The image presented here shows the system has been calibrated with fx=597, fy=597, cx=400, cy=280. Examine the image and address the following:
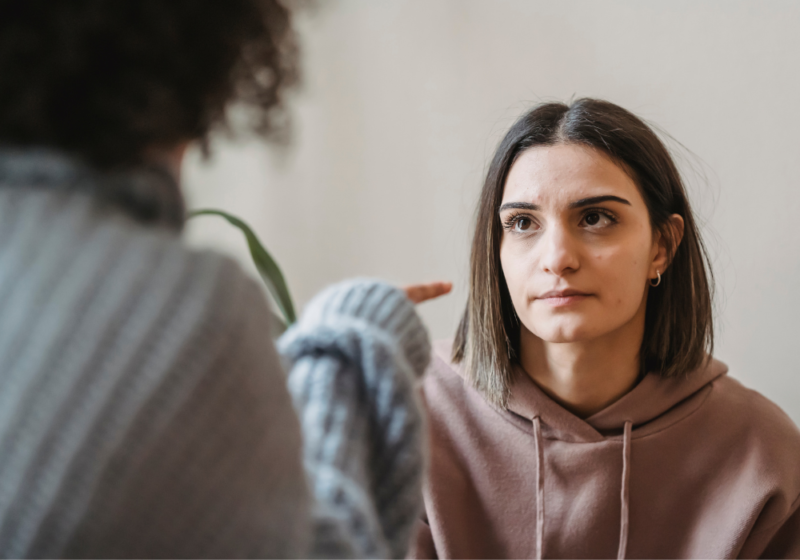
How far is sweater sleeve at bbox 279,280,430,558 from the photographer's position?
0.45 meters

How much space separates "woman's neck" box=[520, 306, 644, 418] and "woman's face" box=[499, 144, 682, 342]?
0.19 ft

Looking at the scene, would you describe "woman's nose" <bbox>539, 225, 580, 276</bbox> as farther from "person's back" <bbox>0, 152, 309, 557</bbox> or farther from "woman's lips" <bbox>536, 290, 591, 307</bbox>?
"person's back" <bbox>0, 152, 309, 557</bbox>

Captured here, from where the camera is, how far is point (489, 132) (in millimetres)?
1327

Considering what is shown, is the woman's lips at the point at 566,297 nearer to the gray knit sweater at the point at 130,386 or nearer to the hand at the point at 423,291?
the hand at the point at 423,291

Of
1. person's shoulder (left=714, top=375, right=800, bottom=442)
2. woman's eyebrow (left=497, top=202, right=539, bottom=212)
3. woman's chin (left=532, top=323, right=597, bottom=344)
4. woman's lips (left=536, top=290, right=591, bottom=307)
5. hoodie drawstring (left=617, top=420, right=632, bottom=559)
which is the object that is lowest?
hoodie drawstring (left=617, top=420, right=632, bottom=559)

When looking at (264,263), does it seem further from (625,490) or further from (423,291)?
(625,490)

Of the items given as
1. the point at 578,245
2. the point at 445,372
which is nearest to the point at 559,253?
the point at 578,245

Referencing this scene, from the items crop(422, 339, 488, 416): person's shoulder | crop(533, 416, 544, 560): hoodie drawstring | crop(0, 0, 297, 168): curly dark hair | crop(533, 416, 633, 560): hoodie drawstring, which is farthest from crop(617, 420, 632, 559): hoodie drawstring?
crop(0, 0, 297, 168): curly dark hair

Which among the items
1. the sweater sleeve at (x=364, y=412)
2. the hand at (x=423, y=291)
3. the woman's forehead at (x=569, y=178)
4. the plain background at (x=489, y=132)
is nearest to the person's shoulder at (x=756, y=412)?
the plain background at (x=489, y=132)

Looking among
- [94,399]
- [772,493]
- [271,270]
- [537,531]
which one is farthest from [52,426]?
[772,493]

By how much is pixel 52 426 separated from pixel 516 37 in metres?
1.22

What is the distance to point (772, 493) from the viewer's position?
86cm

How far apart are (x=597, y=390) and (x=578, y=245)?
0.25 m

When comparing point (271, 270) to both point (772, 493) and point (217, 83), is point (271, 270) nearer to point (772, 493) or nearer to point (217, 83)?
point (217, 83)
